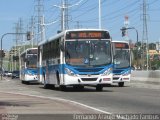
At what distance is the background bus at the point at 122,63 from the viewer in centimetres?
4175

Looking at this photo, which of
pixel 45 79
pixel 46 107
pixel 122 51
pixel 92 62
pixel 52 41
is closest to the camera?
pixel 46 107

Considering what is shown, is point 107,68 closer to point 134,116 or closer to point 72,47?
point 72,47

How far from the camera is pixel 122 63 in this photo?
4234cm

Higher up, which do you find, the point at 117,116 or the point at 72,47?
the point at 72,47

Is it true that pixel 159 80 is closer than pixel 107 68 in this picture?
No

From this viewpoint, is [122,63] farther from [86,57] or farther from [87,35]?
[86,57]

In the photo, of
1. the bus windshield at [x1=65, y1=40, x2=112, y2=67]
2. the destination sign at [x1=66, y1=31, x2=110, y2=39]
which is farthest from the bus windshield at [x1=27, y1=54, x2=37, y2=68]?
the bus windshield at [x1=65, y1=40, x2=112, y2=67]

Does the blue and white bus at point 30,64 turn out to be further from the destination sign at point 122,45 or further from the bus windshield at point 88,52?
the bus windshield at point 88,52

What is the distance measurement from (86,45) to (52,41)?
16.6ft

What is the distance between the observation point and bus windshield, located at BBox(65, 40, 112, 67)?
30703 millimetres

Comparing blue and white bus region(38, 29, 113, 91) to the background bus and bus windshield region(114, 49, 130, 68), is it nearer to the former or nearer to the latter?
the background bus

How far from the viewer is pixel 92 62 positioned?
101 feet

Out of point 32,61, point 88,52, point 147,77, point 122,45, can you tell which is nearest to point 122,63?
point 122,45

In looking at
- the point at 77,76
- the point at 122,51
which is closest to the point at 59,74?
the point at 77,76
